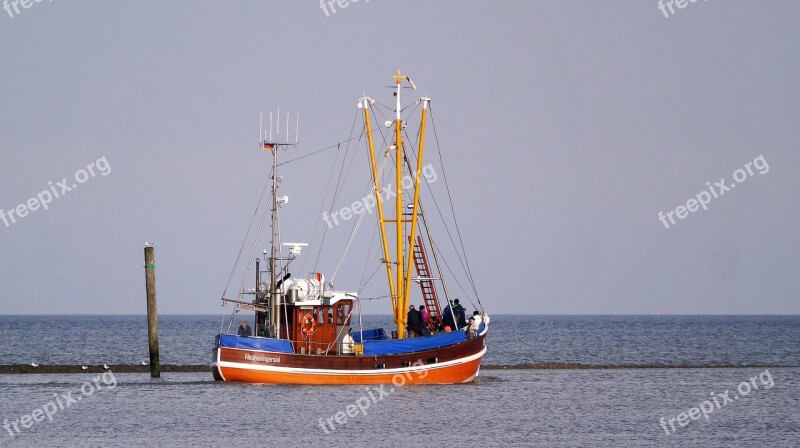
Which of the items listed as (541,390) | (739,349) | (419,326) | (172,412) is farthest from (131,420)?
(739,349)

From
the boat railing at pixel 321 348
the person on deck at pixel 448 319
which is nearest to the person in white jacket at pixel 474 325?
the person on deck at pixel 448 319

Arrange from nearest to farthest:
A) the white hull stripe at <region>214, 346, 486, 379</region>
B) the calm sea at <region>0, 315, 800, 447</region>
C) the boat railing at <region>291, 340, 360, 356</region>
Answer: the calm sea at <region>0, 315, 800, 447</region> → the white hull stripe at <region>214, 346, 486, 379</region> → the boat railing at <region>291, 340, 360, 356</region>

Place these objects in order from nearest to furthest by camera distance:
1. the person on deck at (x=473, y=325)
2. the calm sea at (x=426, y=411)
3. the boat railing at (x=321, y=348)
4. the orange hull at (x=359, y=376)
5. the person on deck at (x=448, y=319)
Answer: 1. the calm sea at (x=426, y=411)
2. the orange hull at (x=359, y=376)
3. the boat railing at (x=321, y=348)
4. the person on deck at (x=448, y=319)
5. the person on deck at (x=473, y=325)

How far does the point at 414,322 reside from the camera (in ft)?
165

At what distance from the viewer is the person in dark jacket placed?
5028 centimetres

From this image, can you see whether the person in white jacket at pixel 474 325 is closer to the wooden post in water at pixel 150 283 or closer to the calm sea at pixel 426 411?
the calm sea at pixel 426 411

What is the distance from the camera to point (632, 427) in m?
39.0

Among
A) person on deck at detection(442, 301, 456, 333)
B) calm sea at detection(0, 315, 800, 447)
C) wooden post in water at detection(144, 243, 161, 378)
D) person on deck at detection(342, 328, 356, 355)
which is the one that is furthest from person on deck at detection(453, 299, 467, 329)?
wooden post in water at detection(144, 243, 161, 378)

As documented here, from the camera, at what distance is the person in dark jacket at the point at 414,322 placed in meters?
50.3

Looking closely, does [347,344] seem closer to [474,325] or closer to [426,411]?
[474,325]

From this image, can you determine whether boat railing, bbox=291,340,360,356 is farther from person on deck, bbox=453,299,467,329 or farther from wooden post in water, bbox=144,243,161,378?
wooden post in water, bbox=144,243,161,378

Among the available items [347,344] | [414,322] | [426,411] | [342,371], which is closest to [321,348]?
[347,344]

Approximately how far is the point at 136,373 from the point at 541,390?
19.9 metres

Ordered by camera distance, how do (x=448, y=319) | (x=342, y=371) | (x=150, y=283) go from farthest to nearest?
(x=150, y=283)
(x=448, y=319)
(x=342, y=371)
